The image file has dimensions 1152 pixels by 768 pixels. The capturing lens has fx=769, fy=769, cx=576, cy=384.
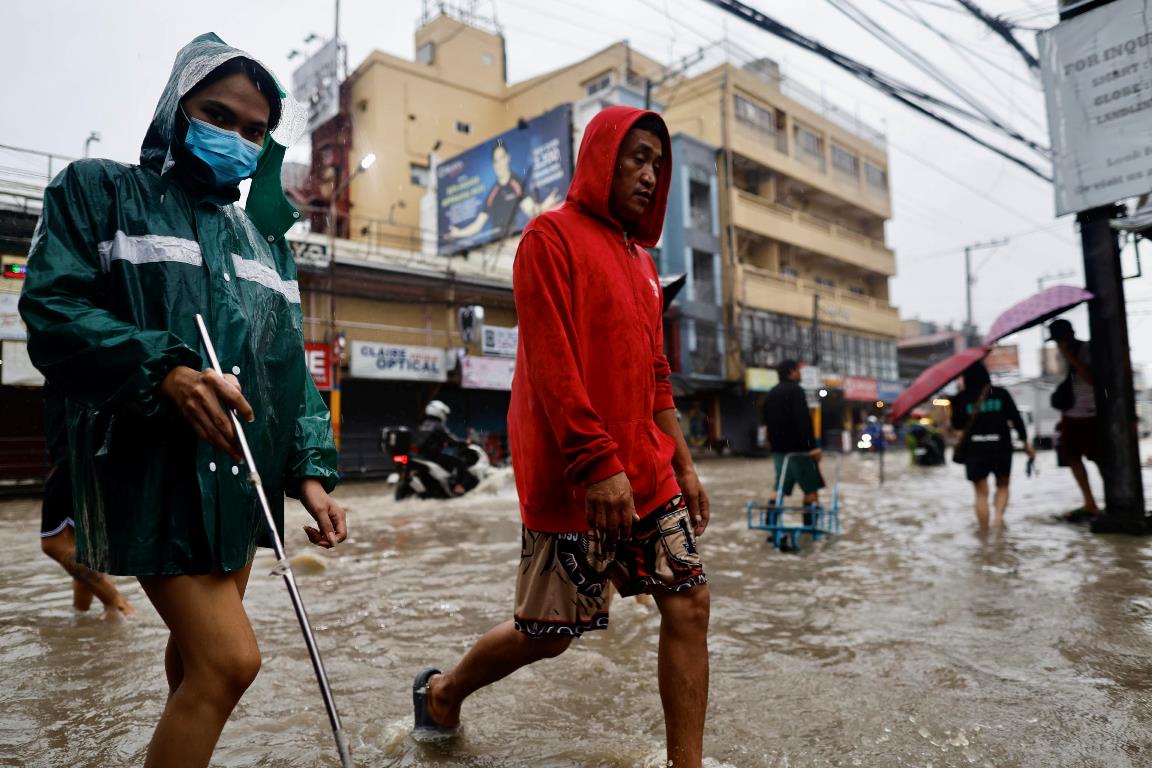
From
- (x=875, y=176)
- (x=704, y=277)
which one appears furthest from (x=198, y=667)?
(x=875, y=176)

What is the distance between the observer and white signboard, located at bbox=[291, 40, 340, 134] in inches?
963

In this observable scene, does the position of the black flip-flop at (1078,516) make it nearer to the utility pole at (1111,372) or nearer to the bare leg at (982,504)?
the utility pole at (1111,372)

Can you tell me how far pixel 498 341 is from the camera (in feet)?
69.7

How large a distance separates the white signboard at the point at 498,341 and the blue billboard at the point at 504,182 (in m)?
2.37

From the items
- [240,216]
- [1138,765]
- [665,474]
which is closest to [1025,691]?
[1138,765]

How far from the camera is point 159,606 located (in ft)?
5.04

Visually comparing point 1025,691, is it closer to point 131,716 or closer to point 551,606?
point 551,606

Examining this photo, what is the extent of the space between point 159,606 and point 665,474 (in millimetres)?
1220

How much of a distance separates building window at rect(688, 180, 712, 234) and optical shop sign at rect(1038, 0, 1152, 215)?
908 inches

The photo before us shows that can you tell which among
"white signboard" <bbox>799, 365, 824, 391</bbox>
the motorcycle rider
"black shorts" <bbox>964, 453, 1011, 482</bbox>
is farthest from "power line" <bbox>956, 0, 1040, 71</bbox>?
"white signboard" <bbox>799, 365, 824, 391</bbox>

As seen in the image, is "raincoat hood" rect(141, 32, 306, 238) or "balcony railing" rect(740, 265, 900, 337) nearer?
"raincoat hood" rect(141, 32, 306, 238)

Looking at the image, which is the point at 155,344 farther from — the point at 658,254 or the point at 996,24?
the point at 658,254

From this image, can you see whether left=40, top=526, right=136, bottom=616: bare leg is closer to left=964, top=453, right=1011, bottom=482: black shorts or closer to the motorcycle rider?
left=964, top=453, right=1011, bottom=482: black shorts

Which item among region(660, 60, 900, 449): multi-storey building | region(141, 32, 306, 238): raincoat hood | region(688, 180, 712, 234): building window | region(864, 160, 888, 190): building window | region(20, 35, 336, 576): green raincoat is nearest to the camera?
region(20, 35, 336, 576): green raincoat
